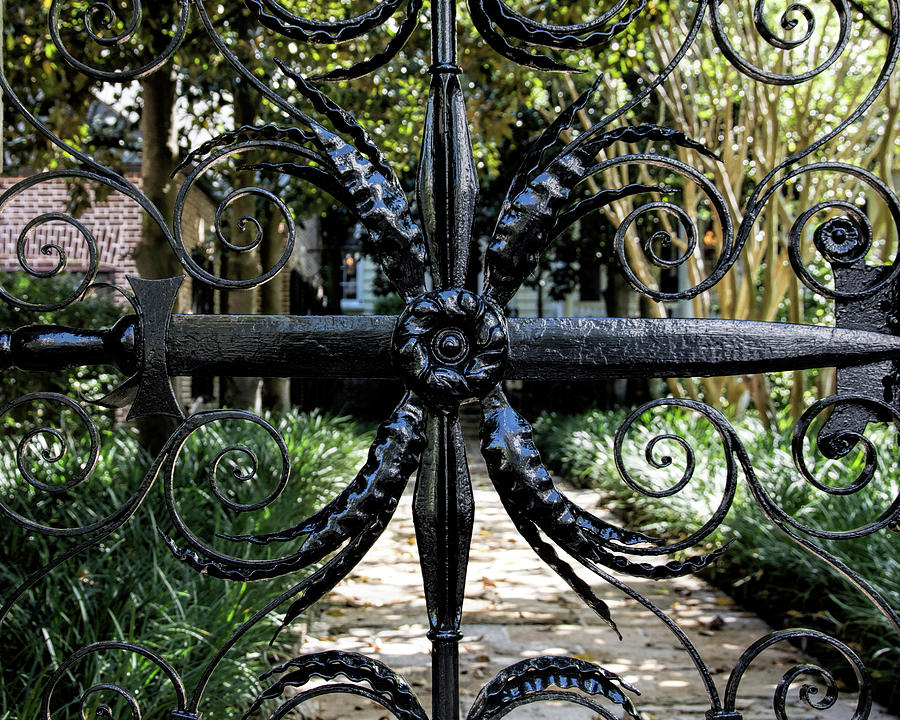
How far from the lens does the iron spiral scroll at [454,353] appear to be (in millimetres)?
1251

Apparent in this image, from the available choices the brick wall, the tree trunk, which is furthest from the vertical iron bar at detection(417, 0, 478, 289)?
the brick wall

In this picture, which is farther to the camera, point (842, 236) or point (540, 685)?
point (842, 236)

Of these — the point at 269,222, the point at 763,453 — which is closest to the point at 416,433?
the point at 763,453

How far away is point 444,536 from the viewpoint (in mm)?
1311

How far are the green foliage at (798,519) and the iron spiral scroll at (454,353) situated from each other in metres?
1.42

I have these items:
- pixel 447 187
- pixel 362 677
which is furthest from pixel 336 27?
pixel 362 677

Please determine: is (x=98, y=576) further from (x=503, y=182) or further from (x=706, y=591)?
(x=503, y=182)

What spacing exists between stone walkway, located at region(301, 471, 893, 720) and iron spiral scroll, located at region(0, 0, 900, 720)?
2982mm

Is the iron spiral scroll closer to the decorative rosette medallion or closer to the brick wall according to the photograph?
the decorative rosette medallion

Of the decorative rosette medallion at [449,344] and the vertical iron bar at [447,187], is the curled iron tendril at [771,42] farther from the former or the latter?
the decorative rosette medallion at [449,344]

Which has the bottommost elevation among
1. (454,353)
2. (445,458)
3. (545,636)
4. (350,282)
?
(545,636)

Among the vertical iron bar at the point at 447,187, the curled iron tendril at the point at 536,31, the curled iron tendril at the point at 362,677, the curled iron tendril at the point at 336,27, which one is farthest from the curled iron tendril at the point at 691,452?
the curled iron tendril at the point at 336,27

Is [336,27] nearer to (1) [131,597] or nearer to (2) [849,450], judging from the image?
(2) [849,450]

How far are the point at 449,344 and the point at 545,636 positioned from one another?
14.5 ft
